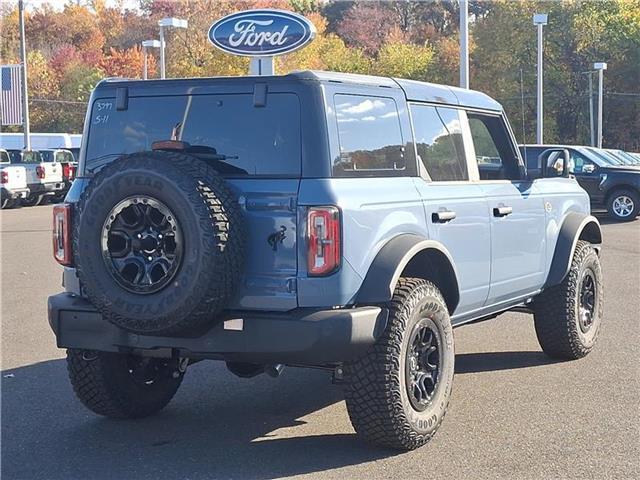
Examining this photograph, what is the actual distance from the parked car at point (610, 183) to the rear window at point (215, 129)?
16190 mm

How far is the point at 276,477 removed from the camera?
4.82 m

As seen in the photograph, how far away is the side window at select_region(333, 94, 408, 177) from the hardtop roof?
4.4 inches

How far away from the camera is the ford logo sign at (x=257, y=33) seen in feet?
28.1

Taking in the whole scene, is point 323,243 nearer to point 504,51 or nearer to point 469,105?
point 469,105

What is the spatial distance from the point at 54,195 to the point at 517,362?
2447 centimetres

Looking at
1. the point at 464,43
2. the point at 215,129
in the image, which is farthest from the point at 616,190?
the point at 215,129

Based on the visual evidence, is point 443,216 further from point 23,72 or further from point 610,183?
point 23,72

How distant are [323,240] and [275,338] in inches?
21.9

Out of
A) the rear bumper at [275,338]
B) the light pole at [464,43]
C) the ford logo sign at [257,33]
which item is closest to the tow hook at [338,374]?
the rear bumper at [275,338]

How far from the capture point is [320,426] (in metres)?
5.77

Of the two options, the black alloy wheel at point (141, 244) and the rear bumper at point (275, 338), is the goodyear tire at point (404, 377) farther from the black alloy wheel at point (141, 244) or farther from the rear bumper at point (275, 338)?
the black alloy wheel at point (141, 244)

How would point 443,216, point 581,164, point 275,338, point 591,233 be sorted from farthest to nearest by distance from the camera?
point 581,164 < point 591,233 < point 443,216 < point 275,338

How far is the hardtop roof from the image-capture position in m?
5.12

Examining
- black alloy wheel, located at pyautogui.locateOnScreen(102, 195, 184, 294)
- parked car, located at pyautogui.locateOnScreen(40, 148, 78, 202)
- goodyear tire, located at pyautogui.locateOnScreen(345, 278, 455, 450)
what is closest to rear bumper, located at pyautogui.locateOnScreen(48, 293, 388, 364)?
goodyear tire, located at pyautogui.locateOnScreen(345, 278, 455, 450)
